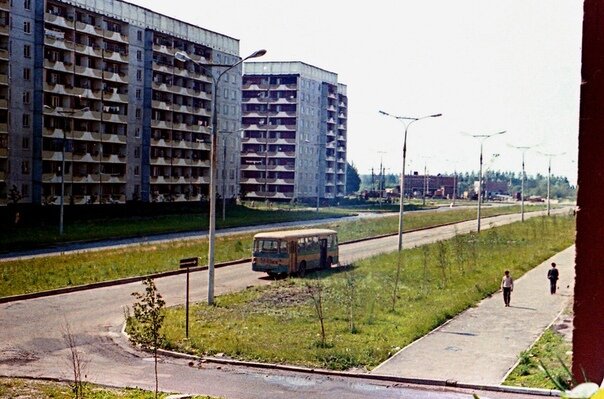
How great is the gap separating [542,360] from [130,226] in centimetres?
4157

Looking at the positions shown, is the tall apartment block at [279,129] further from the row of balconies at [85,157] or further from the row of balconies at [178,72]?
the row of balconies at [85,157]

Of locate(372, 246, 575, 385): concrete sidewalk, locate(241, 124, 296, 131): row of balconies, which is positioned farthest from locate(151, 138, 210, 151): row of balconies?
locate(372, 246, 575, 385): concrete sidewalk

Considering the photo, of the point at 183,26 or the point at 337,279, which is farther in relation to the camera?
the point at 183,26

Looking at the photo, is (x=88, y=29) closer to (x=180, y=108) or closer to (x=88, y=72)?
(x=88, y=72)

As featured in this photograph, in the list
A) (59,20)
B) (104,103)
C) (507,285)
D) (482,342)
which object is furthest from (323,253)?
(104,103)

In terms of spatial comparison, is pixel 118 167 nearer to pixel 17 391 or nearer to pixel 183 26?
pixel 183 26

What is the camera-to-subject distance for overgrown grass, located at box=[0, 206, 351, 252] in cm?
4131

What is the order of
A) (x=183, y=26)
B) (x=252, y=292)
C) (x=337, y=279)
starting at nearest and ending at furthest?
(x=252, y=292) → (x=337, y=279) → (x=183, y=26)

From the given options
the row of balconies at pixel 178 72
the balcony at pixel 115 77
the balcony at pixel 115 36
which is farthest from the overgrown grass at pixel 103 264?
the row of balconies at pixel 178 72

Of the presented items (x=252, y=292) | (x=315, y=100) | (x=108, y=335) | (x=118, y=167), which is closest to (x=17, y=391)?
(x=108, y=335)

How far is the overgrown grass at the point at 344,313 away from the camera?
56.3 ft

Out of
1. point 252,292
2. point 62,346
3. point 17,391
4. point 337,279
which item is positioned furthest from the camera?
point 337,279

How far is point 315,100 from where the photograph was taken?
100688 mm

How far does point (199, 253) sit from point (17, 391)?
24.1m
